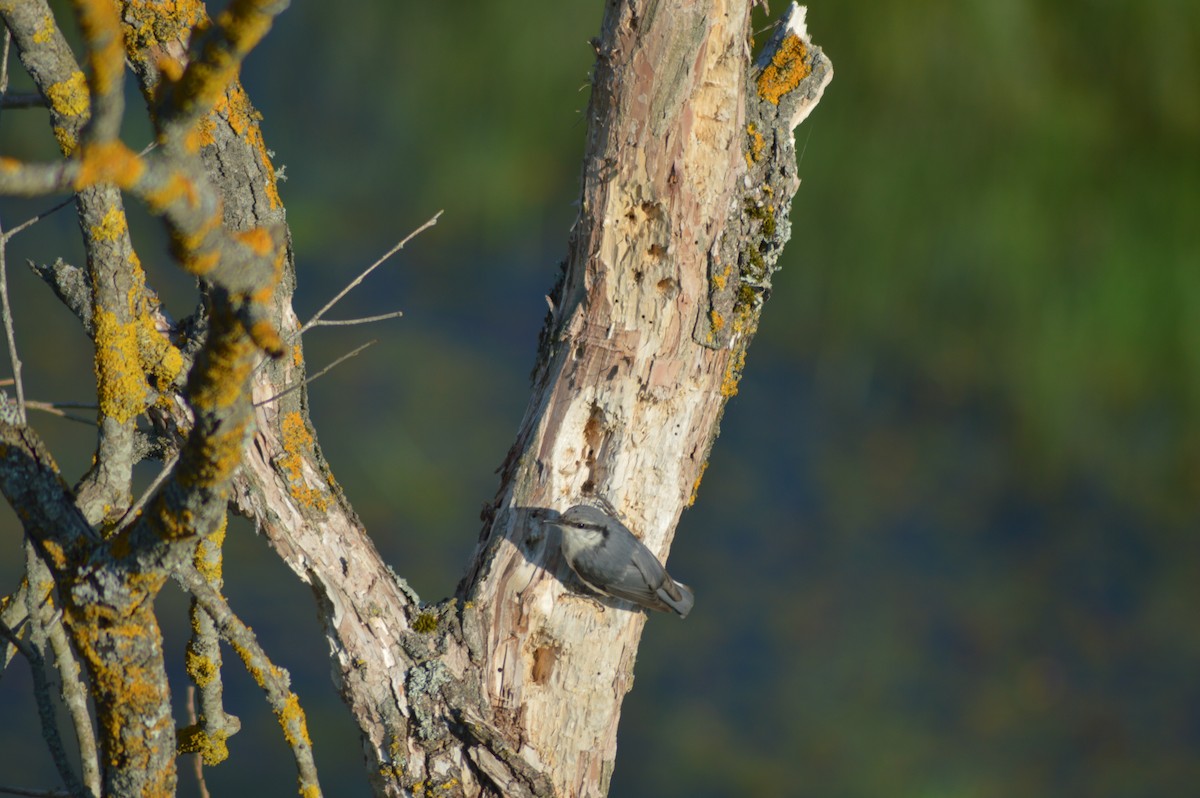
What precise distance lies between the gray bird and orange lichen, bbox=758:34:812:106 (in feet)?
1.82

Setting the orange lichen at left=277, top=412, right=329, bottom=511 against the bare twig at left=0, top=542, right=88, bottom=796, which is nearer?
the bare twig at left=0, top=542, right=88, bottom=796

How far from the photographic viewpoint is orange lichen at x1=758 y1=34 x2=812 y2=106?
119 centimetres

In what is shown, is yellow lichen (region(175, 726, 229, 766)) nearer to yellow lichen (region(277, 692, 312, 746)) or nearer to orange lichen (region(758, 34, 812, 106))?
yellow lichen (region(277, 692, 312, 746))

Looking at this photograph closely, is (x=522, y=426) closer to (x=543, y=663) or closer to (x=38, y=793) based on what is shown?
(x=543, y=663)

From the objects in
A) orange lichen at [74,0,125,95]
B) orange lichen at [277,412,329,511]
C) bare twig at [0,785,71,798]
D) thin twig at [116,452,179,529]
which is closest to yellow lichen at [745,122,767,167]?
orange lichen at [277,412,329,511]

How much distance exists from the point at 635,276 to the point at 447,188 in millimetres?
2172

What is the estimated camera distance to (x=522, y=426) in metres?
1.21

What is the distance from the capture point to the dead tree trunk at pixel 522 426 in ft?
2.79

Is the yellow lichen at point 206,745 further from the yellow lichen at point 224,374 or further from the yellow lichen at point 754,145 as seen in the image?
the yellow lichen at point 754,145

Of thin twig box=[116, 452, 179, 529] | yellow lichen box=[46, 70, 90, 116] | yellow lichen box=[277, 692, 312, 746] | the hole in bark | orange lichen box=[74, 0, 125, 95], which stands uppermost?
yellow lichen box=[46, 70, 90, 116]

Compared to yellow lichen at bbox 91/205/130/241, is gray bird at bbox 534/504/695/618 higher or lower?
lower

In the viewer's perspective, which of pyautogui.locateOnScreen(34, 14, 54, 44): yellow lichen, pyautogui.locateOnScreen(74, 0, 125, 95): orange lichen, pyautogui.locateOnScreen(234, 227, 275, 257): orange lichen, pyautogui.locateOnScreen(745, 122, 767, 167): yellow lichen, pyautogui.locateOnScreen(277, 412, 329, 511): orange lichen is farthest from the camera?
pyautogui.locateOnScreen(745, 122, 767, 167): yellow lichen

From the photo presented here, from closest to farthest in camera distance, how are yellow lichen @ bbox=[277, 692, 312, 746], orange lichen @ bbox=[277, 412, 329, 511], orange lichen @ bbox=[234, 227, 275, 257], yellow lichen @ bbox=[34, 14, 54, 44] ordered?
orange lichen @ bbox=[234, 227, 275, 257], yellow lichen @ bbox=[34, 14, 54, 44], yellow lichen @ bbox=[277, 692, 312, 746], orange lichen @ bbox=[277, 412, 329, 511]

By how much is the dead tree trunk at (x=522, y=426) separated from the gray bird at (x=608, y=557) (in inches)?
1.6
